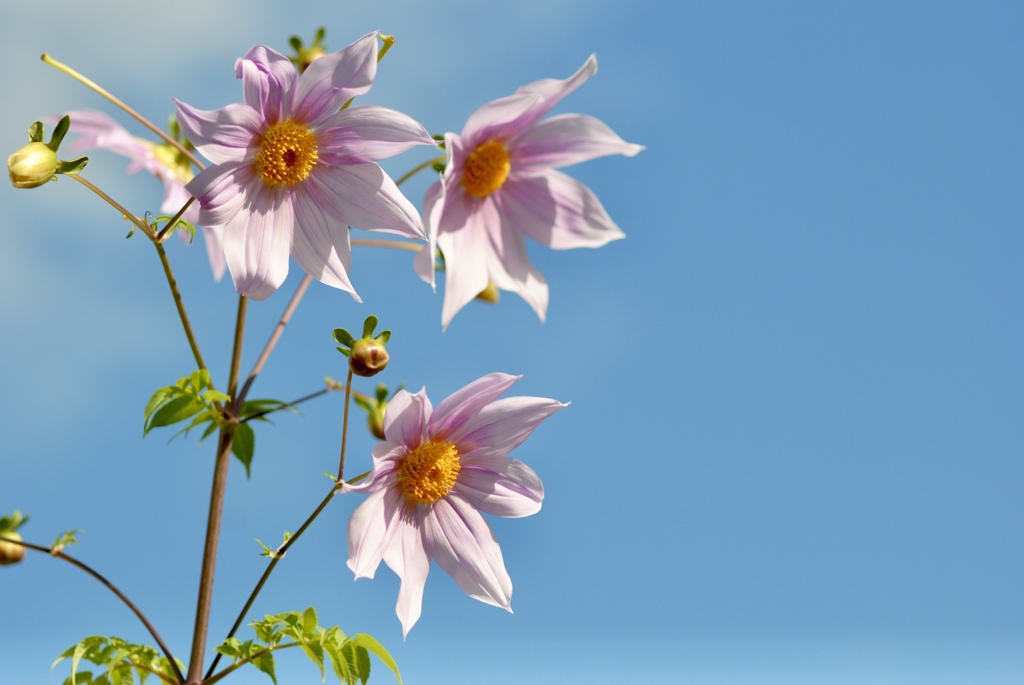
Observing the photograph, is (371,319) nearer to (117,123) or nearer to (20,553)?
(20,553)

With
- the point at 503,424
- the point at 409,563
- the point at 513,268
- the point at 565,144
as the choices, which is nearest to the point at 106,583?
the point at 409,563

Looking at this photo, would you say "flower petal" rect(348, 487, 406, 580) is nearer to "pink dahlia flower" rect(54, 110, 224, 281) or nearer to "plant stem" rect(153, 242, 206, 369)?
"plant stem" rect(153, 242, 206, 369)

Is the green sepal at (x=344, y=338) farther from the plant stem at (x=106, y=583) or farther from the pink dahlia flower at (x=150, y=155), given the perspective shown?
the pink dahlia flower at (x=150, y=155)

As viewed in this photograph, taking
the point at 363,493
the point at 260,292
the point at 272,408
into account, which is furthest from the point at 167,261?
the point at 363,493

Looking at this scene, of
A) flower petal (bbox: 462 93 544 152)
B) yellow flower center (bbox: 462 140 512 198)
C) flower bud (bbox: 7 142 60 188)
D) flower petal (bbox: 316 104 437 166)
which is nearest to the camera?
flower bud (bbox: 7 142 60 188)

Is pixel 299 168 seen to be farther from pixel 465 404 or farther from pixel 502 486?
pixel 502 486

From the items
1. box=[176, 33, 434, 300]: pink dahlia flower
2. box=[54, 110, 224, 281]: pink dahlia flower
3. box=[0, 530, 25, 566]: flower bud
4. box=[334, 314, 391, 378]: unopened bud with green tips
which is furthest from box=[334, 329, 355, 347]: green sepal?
box=[54, 110, 224, 281]: pink dahlia flower
